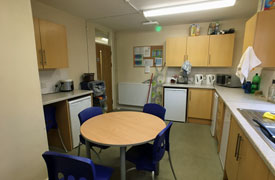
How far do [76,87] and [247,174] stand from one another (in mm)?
3177

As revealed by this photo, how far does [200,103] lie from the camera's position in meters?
3.44

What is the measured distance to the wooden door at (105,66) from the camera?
3923 millimetres

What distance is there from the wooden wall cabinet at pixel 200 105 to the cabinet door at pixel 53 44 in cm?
282

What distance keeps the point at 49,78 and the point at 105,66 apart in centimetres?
174

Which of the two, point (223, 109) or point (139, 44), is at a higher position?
point (139, 44)

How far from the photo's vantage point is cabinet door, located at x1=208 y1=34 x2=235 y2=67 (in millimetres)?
3277

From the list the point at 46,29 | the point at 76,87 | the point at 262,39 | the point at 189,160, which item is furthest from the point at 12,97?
the point at 262,39

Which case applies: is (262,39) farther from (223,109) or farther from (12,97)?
(12,97)

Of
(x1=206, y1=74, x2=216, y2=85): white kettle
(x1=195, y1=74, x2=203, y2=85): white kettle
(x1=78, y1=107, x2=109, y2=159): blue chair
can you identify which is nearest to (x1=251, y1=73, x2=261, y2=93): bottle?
(x1=206, y1=74, x2=216, y2=85): white kettle

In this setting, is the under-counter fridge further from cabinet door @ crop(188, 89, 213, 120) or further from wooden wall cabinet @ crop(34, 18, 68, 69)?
wooden wall cabinet @ crop(34, 18, 68, 69)

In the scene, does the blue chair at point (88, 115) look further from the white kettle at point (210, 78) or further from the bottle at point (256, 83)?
the white kettle at point (210, 78)

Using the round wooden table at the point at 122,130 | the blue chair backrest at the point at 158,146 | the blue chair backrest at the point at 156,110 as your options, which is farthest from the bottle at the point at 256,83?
the blue chair backrest at the point at 158,146

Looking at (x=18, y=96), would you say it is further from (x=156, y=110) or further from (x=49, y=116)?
(x=156, y=110)

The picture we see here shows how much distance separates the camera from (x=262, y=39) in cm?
184
